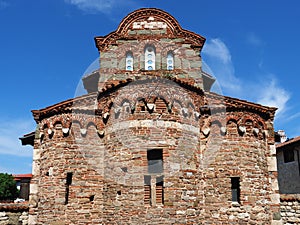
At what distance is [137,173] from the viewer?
10141 mm

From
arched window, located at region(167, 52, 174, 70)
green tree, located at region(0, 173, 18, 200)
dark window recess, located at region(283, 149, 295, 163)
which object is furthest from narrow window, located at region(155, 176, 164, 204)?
green tree, located at region(0, 173, 18, 200)

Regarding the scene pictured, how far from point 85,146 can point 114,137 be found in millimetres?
1273

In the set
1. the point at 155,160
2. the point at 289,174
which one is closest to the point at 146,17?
the point at 155,160

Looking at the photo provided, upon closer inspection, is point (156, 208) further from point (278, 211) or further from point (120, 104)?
point (278, 211)

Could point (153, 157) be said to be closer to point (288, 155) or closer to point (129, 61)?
point (129, 61)

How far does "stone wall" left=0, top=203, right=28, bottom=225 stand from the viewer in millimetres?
12281

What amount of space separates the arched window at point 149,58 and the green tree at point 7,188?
830 inches

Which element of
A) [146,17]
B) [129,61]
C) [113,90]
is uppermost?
[146,17]

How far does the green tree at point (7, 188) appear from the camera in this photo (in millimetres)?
27938

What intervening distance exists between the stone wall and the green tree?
17006 millimetres

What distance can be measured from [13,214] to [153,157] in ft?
20.1

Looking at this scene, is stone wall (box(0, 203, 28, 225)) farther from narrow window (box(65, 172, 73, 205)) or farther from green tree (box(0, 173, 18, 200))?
green tree (box(0, 173, 18, 200))

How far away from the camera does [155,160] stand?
10359 millimetres

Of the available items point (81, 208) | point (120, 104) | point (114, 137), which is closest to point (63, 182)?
point (81, 208)
